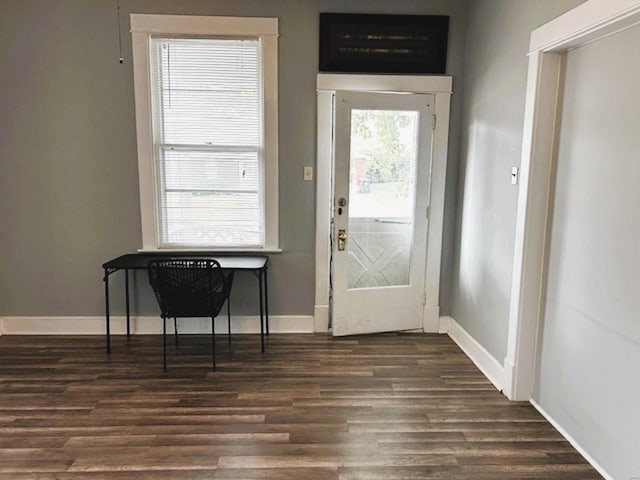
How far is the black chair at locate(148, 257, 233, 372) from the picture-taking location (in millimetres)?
2830

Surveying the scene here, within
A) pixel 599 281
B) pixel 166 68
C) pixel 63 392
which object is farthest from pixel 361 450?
pixel 166 68

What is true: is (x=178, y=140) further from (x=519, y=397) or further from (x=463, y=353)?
(x=519, y=397)

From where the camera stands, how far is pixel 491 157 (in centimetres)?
294

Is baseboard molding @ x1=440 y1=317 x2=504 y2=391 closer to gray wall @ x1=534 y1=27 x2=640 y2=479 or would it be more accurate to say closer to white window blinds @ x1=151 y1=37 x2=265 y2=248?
gray wall @ x1=534 y1=27 x2=640 y2=479

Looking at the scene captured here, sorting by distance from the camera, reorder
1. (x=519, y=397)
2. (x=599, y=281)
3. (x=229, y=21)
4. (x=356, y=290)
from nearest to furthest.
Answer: (x=599, y=281), (x=519, y=397), (x=229, y=21), (x=356, y=290)

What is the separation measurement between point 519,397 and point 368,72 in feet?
8.36

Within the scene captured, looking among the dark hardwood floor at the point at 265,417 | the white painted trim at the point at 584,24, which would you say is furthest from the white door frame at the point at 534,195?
the dark hardwood floor at the point at 265,417

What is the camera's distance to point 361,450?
2.10 m

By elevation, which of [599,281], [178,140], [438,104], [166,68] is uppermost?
[166,68]

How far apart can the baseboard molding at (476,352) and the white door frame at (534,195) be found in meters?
0.12

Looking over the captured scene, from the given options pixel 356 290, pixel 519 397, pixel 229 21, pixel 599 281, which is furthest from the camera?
pixel 356 290

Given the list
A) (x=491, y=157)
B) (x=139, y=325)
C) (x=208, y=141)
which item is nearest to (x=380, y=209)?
(x=491, y=157)

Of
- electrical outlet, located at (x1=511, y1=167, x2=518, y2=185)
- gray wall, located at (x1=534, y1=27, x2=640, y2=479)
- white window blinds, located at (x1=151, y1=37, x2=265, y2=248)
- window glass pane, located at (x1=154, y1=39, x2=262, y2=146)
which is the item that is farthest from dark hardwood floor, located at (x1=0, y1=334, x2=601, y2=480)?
window glass pane, located at (x1=154, y1=39, x2=262, y2=146)

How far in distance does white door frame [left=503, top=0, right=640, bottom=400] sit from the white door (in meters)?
1.08
